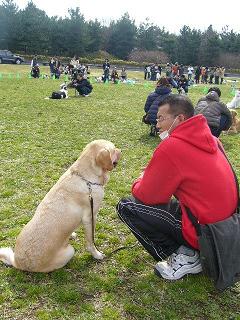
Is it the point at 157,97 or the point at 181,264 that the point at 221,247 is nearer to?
the point at 181,264

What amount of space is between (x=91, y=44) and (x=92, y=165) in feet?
206

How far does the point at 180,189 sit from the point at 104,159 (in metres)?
0.91

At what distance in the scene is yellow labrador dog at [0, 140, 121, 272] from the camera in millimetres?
3764

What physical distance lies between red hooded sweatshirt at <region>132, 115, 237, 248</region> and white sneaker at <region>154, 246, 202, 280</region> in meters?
0.44

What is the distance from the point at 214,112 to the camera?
863cm

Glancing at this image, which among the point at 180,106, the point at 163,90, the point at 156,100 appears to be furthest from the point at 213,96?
the point at 180,106

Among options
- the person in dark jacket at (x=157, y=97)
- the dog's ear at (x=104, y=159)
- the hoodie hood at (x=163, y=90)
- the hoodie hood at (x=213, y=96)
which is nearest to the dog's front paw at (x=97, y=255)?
the dog's ear at (x=104, y=159)

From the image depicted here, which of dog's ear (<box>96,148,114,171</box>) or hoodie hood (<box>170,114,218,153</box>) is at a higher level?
hoodie hood (<box>170,114,218,153</box>)

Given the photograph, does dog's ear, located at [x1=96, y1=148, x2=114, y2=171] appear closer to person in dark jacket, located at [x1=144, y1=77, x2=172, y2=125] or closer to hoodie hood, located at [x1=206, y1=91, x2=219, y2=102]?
hoodie hood, located at [x1=206, y1=91, x2=219, y2=102]

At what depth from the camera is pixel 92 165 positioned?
4.09 metres

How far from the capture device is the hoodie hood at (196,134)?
134 inches

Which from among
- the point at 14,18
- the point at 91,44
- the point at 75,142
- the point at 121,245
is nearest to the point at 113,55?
the point at 91,44

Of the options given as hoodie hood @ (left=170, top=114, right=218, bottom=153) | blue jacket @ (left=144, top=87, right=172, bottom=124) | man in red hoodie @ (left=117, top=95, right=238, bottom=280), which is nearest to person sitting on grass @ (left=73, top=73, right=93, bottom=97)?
blue jacket @ (left=144, top=87, right=172, bottom=124)

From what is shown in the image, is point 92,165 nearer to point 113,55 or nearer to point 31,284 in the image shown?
point 31,284
